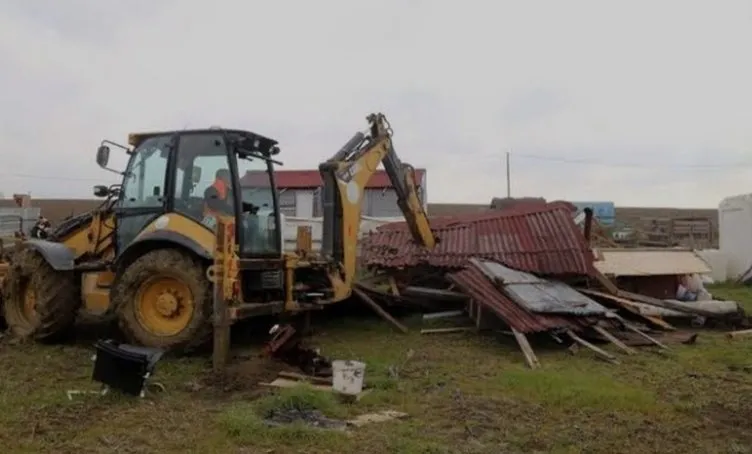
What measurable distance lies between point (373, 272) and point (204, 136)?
185 inches

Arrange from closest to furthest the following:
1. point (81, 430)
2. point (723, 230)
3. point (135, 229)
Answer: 1. point (81, 430)
2. point (135, 229)
3. point (723, 230)

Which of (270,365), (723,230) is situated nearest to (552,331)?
(270,365)

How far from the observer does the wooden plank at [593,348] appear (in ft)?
28.4

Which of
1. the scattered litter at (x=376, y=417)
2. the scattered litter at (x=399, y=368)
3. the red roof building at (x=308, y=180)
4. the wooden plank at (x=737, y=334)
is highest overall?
the red roof building at (x=308, y=180)

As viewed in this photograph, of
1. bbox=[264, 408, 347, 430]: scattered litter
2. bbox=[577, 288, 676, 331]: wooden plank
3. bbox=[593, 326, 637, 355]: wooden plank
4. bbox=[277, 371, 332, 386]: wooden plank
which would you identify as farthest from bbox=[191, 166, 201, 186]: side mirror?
bbox=[577, 288, 676, 331]: wooden plank

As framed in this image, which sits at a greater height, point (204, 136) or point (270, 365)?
point (204, 136)

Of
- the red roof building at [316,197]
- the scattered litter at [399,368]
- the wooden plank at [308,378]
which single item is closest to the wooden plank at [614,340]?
the scattered litter at [399,368]

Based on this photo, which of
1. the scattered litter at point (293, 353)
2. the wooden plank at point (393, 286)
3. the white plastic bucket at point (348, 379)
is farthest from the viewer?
the wooden plank at point (393, 286)

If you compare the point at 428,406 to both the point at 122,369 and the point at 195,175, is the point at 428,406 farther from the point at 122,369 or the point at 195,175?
the point at 195,175

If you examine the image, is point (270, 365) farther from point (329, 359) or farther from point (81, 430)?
point (81, 430)

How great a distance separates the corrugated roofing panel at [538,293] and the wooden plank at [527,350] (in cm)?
54

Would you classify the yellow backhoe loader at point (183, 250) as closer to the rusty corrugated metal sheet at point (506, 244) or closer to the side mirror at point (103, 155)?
the side mirror at point (103, 155)

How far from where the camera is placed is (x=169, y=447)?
5168mm

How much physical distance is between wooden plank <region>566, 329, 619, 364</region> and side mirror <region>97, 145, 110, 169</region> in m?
6.10
